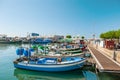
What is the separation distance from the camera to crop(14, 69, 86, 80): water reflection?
63.8 feet

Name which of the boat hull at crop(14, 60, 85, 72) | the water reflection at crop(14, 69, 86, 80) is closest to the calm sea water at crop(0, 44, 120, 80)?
the water reflection at crop(14, 69, 86, 80)

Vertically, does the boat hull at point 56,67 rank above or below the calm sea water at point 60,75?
above

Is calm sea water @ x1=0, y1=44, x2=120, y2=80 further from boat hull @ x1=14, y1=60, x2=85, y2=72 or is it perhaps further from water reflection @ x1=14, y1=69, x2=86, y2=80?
boat hull @ x1=14, y1=60, x2=85, y2=72

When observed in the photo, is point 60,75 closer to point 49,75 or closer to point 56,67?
point 56,67

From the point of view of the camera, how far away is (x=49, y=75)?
20422mm

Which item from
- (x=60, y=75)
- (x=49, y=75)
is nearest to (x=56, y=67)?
(x=60, y=75)

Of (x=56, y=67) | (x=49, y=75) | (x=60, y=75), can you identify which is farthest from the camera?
(x=56, y=67)

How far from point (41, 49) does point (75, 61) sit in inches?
662

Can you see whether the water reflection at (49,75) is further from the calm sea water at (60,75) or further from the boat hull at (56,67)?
the boat hull at (56,67)

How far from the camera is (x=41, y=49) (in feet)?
120

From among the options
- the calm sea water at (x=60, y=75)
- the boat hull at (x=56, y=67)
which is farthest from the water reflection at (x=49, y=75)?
the boat hull at (x=56, y=67)

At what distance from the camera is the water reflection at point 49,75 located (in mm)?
19438

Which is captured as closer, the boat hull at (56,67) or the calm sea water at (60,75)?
the calm sea water at (60,75)

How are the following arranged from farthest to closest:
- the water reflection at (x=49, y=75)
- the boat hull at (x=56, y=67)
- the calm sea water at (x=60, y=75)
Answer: the boat hull at (x=56, y=67) → the water reflection at (x=49, y=75) → the calm sea water at (x=60, y=75)
